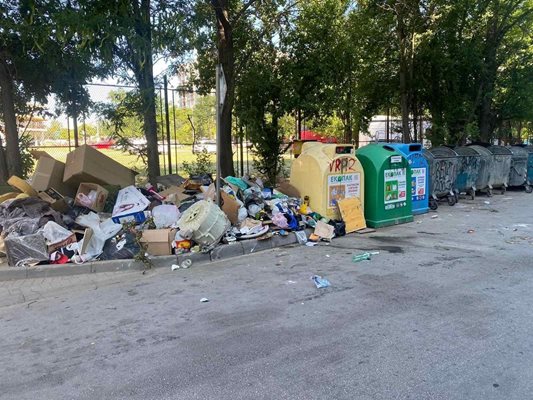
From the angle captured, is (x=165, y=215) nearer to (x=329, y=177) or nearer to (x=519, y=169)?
(x=329, y=177)

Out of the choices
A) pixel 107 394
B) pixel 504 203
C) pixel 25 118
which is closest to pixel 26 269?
pixel 107 394

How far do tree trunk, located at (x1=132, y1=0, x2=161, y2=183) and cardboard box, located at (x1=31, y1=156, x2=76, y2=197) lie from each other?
2116 mm

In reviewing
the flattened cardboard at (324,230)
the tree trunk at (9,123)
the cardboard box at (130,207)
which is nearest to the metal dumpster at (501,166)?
the flattened cardboard at (324,230)

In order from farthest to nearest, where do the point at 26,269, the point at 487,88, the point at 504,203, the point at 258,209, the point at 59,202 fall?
1. the point at 487,88
2. the point at 504,203
3. the point at 258,209
4. the point at 59,202
5. the point at 26,269

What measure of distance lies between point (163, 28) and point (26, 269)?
182 inches

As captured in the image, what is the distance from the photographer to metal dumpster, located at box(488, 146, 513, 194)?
1252cm

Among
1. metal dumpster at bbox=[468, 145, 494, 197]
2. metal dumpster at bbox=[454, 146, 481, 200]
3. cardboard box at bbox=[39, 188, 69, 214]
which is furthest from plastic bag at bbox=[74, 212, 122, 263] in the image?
metal dumpster at bbox=[468, 145, 494, 197]

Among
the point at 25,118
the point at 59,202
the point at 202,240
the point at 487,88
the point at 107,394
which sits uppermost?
the point at 487,88

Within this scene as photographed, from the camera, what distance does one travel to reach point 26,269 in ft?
19.1

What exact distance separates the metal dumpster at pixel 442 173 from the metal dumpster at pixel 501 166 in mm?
2025

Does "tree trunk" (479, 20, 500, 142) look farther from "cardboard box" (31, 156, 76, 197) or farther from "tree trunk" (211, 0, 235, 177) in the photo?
"cardboard box" (31, 156, 76, 197)

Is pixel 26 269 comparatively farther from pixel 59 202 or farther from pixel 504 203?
pixel 504 203

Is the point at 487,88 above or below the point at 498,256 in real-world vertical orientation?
above

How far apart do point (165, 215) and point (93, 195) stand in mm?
1385
